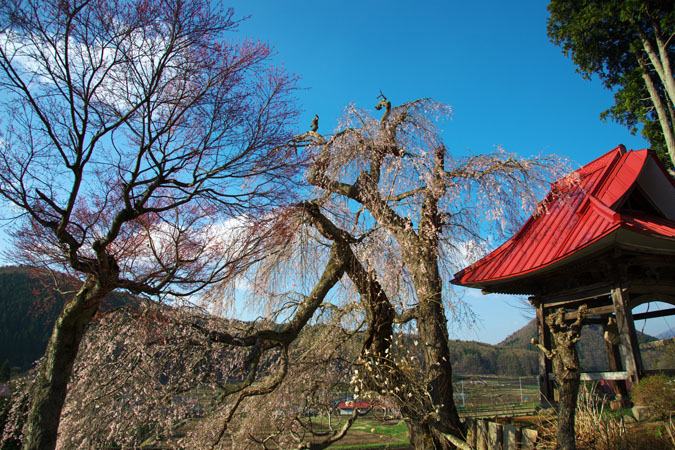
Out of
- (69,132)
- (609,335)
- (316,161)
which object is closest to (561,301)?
(609,335)

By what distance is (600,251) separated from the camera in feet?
16.9

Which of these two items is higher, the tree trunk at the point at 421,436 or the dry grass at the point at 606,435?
the dry grass at the point at 606,435

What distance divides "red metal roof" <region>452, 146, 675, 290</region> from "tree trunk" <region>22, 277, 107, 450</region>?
5057 millimetres

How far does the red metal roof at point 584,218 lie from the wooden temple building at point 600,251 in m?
0.01

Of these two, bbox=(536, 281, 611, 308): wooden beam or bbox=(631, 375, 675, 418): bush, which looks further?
bbox=(536, 281, 611, 308): wooden beam

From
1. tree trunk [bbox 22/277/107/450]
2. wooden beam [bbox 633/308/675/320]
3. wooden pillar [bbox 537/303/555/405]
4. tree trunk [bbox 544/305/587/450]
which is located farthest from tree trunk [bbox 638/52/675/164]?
tree trunk [bbox 22/277/107/450]

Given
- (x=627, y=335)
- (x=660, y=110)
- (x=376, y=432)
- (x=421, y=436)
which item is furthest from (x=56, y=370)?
(x=660, y=110)

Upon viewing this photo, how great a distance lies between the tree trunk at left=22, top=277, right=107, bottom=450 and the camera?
3.40 meters

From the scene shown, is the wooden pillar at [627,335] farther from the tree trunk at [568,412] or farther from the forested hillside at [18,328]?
the forested hillside at [18,328]

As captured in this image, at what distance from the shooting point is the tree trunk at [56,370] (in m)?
3.40

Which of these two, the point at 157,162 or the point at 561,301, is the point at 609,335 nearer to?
the point at 561,301

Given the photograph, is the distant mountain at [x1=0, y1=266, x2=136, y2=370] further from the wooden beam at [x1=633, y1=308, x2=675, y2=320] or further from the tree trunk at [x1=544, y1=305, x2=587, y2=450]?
the tree trunk at [x1=544, y1=305, x2=587, y2=450]

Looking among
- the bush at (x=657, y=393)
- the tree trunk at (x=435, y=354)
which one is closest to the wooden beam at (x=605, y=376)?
the bush at (x=657, y=393)

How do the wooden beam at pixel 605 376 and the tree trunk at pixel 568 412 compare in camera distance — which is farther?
the wooden beam at pixel 605 376
